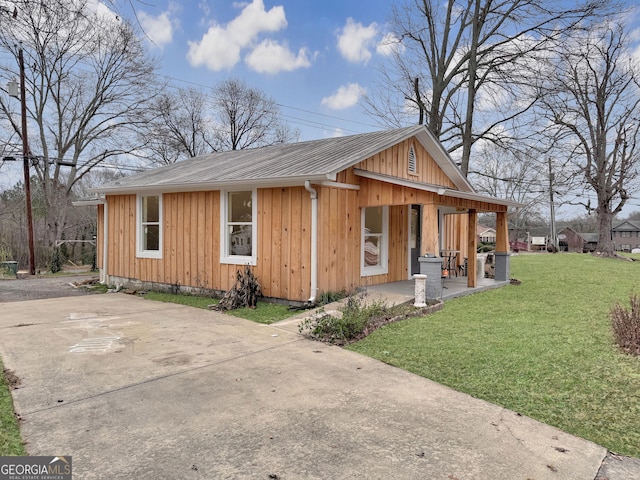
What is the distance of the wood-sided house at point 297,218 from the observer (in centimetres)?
784

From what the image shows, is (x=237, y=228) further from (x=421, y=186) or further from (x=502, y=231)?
(x=502, y=231)

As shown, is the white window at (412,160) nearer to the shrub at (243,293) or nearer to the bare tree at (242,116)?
the shrub at (243,293)

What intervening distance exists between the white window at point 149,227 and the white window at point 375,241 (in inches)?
204

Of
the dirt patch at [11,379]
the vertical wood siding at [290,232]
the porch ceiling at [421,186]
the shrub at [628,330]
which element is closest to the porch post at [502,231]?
the vertical wood siding at [290,232]

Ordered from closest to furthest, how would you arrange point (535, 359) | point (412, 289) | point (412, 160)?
point (535, 359) < point (412, 289) < point (412, 160)

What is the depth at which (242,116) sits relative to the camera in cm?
3234

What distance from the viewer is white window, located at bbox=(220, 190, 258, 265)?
8.70 meters

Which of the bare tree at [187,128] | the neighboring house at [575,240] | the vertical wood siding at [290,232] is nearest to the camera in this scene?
the vertical wood siding at [290,232]

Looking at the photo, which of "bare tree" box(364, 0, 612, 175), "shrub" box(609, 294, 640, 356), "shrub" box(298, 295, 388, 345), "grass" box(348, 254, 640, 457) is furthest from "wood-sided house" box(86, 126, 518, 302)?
"bare tree" box(364, 0, 612, 175)

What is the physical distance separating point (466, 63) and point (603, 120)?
10760 millimetres

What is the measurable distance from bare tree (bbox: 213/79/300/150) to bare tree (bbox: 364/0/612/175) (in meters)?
13.3

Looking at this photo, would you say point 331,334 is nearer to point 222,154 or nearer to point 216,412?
point 216,412

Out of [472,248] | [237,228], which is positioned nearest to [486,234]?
[472,248]

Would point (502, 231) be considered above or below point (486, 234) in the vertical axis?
below
